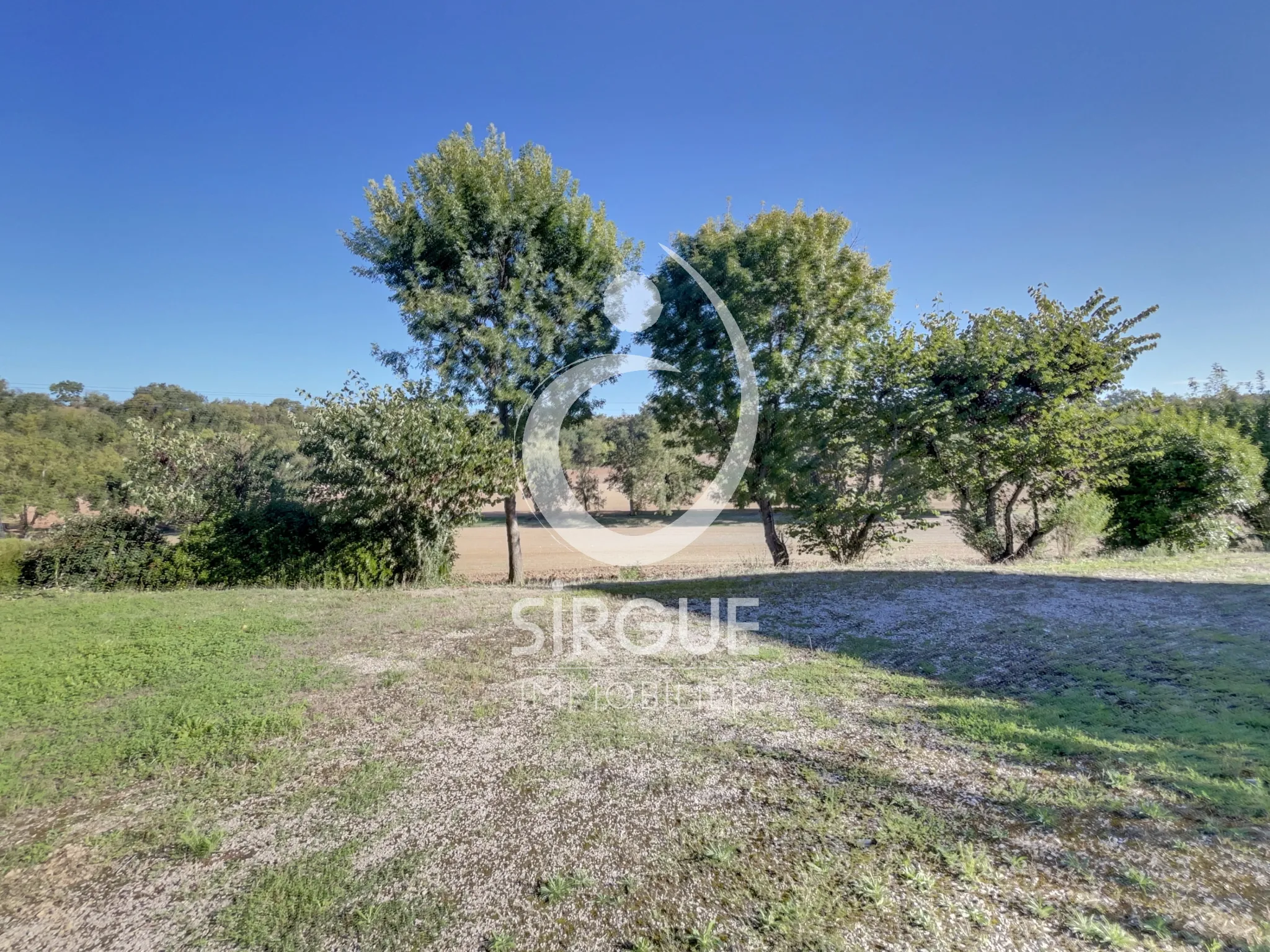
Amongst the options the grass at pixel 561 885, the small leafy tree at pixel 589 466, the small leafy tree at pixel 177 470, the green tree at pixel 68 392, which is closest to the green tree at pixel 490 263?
the small leafy tree at pixel 177 470

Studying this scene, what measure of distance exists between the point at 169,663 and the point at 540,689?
3.10 m

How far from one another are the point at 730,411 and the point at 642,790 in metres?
8.76

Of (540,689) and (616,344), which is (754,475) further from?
(540,689)

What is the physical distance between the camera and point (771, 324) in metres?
10.9

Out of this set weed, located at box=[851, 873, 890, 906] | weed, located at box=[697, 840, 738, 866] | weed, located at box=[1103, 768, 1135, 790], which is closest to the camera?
weed, located at box=[851, 873, 890, 906]

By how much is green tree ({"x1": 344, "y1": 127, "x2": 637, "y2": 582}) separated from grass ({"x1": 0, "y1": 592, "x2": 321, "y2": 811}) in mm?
4882

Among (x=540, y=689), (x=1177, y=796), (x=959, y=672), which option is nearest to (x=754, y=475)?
(x=959, y=672)

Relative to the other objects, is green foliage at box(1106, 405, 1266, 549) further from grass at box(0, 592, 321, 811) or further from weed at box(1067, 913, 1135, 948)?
grass at box(0, 592, 321, 811)

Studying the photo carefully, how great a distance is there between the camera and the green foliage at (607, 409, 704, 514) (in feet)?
110

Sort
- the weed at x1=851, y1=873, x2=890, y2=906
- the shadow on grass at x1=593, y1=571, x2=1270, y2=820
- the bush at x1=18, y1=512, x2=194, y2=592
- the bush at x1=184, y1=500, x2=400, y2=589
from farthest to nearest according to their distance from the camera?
the bush at x1=184, y1=500, x2=400, y2=589 → the bush at x1=18, y1=512, x2=194, y2=592 → the shadow on grass at x1=593, y1=571, x2=1270, y2=820 → the weed at x1=851, y1=873, x2=890, y2=906

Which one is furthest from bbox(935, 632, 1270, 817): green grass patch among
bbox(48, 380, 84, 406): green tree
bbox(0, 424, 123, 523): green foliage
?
bbox(48, 380, 84, 406): green tree

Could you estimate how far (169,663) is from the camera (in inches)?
183

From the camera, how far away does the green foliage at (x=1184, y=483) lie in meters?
10.6

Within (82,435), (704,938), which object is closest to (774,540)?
(704,938)
